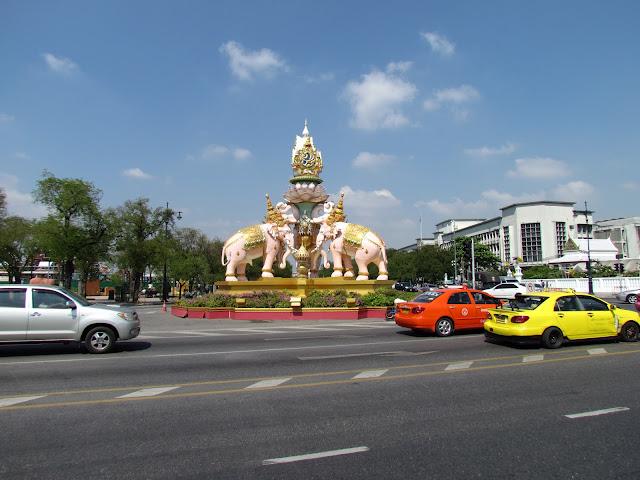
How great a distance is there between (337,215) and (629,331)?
48.2 ft

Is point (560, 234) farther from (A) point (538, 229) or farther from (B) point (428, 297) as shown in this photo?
(B) point (428, 297)

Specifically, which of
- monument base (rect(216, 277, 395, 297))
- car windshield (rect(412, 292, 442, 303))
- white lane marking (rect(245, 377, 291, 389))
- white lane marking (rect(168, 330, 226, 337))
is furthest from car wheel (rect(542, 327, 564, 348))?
monument base (rect(216, 277, 395, 297))

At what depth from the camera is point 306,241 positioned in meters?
24.8

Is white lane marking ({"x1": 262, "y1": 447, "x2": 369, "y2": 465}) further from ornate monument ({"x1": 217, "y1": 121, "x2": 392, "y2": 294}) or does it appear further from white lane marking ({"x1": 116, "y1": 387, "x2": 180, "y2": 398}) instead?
ornate monument ({"x1": 217, "y1": 121, "x2": 392, "y2": 294})

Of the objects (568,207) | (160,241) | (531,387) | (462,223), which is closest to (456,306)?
(531,387)

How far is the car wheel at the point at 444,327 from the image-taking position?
1399 cm

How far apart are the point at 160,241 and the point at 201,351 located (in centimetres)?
3710

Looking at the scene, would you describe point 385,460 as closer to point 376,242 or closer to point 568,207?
point 376,242

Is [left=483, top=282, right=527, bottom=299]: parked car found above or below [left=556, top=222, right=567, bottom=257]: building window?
below

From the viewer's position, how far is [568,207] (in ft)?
359

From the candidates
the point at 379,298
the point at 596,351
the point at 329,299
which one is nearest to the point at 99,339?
the point at 596,351

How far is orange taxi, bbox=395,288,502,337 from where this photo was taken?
13.8 m

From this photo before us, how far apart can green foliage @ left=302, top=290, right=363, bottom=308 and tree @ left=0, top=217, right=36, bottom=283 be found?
31465mm

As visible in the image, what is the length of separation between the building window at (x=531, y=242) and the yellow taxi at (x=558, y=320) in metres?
102
